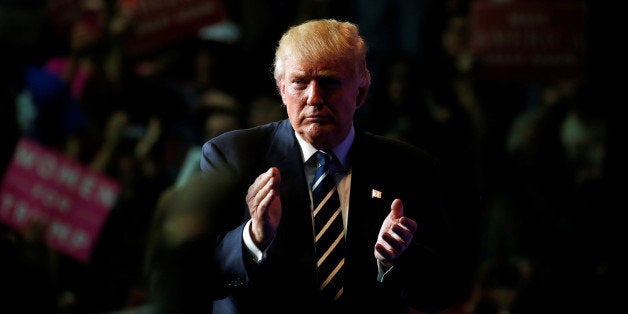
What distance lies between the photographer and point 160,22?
9648 mm

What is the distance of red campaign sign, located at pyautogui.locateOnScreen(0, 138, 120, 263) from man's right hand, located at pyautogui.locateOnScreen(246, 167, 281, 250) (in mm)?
3832

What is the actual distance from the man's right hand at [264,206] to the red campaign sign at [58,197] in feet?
12.6

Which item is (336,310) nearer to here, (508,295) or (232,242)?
(232,242)

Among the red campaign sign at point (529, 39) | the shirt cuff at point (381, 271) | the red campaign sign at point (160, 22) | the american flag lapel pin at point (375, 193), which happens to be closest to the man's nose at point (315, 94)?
the american flag lapel pin at point (375, 193)

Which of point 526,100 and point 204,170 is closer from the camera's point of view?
point 204,170

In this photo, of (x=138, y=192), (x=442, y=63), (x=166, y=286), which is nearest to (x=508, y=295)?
(x=442, y=63)

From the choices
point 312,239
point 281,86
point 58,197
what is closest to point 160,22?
point 58,197

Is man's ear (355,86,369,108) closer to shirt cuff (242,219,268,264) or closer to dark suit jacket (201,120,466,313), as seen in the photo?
dark suit jacket (201,120,466,313)

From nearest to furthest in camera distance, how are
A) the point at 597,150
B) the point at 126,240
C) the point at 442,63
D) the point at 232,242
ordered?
the point at 232,242
the point at 126,240
the point at 442,63
the point at 597,150

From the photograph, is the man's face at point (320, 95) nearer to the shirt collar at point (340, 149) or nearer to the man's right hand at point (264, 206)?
the shirt collar at point (340, 149)

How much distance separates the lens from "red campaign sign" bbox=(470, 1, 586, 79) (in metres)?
9.86

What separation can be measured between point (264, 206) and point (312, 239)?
216mm

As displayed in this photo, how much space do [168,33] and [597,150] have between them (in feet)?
11.0

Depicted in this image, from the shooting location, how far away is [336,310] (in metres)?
3.25
